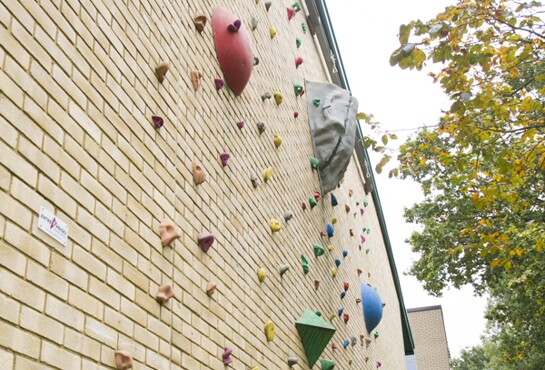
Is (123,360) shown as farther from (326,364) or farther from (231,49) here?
(326,364)

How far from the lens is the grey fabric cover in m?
8.87

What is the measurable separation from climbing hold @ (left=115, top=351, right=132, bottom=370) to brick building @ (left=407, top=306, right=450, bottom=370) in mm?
35343

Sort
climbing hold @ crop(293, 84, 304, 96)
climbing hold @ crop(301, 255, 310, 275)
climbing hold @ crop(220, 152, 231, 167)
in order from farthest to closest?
climbing hold @ crop(293, 84, 304, 96)
climbing hold @ crop(301, 255, 310, 275)
climbing hold @ crop(220, 152, 231, 167)

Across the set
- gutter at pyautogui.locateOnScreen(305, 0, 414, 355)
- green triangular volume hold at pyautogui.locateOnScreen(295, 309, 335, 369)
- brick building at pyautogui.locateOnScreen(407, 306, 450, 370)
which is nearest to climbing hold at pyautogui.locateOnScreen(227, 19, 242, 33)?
green triangular volume hold at pyautogui.locateOnScreen(295, 309, 335, 369)

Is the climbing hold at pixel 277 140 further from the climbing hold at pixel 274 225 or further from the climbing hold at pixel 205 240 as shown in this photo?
the climbing hold at pixel 205 240

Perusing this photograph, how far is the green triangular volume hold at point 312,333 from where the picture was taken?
20.7 ft

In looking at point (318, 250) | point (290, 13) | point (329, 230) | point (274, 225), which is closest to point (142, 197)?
point (274, 225)

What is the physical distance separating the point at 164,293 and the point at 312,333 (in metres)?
3.13

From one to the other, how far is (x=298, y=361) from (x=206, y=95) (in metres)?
2.70

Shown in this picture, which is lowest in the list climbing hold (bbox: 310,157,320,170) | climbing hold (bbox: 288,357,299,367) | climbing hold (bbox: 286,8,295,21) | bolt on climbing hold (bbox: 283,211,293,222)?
climbing hold (bbox: 288,357,299,367)

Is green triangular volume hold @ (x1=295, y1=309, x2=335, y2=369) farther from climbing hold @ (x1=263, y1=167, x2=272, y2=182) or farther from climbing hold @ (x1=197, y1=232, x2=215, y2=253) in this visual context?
climbing hold @ (x1=197, y1=232, x2=215, y2=253)

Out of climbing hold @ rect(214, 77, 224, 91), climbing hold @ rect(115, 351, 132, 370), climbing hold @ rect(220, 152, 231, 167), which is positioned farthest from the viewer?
climbing hold @ rect(214, 77, 224, 91)

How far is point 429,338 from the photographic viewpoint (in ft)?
124

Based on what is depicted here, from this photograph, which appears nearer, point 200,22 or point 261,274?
point 200,22
